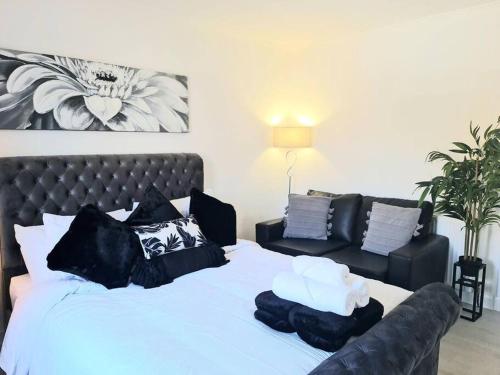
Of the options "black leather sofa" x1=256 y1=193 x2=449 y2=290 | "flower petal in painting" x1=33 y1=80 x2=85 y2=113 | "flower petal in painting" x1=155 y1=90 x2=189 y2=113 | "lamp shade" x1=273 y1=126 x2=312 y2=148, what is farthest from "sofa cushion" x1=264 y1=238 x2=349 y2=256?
"flower petal in painting" x1=33 y1=80 x2=85 y2=113

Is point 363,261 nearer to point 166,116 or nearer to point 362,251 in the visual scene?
point 362,251

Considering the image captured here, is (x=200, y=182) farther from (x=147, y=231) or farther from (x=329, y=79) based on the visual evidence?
(x=329, y=79)

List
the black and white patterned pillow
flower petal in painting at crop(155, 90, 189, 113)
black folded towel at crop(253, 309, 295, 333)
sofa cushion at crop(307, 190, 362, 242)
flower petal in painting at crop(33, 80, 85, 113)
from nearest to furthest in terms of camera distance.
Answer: black folded towel at crop(253, 309, 295, 333) < the black and white patterned pillow < flower petal in painting at crop(33, 80, 85, 113) < flower petal in painting at crop(155, 90, 189, 113) < sofa cushion at crop(307, 190, 362, 242)

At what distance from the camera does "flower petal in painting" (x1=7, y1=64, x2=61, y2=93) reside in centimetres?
258

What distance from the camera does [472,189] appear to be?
299 centimetres

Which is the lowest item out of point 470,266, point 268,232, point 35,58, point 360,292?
point 470,266

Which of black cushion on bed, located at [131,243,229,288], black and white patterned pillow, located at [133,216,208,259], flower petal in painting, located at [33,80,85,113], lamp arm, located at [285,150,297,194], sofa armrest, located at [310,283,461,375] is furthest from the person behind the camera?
lamp arm, located at [285,150,297,194]

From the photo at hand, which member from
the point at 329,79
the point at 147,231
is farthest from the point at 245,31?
the point at 147,231

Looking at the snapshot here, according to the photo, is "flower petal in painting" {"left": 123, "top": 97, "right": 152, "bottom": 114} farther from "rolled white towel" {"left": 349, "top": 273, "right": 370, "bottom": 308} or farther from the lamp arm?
"rolled white towel" {"left": 349, "top": 273, "right": 370, "bottom": 308}

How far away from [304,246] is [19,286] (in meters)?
2.34

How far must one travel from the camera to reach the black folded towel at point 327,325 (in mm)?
1558

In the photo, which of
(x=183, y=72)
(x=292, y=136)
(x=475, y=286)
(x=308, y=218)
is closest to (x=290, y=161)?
(x=292, y=136)

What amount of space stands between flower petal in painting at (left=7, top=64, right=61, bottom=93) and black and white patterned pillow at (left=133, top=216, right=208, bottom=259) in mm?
1287

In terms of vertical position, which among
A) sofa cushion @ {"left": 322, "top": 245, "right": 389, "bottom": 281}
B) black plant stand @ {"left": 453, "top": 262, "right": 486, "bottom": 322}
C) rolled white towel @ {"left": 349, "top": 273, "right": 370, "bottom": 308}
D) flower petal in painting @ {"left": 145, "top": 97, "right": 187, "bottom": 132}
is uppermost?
flower petal in painting @ {"left": 145, "top": 97, "right": 187, "bottom": 132}
